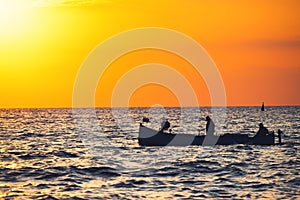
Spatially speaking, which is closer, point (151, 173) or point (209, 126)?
point (151, 173)

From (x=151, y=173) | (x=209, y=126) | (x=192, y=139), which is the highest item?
(x=209, y=126)

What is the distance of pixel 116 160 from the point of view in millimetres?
40906

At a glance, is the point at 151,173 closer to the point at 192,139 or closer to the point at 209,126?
the point at 209,126

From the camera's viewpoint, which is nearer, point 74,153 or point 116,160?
point 116,160

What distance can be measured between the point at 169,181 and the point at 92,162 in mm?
10699

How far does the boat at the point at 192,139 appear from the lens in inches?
1998

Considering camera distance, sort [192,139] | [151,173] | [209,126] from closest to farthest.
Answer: [151,173]
[209,126]
[192,139]

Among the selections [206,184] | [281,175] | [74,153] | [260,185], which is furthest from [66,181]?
[74,153]

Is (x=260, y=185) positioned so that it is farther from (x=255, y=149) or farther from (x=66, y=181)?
(x=255, y=149)

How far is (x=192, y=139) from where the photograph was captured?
50938 mm

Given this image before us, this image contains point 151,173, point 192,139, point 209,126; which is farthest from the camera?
point 192,139

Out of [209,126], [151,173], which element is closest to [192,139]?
[209,126]

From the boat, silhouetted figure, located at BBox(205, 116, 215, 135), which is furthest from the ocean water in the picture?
silhouetted figure, located at BBox(205, 116, 215, 135)

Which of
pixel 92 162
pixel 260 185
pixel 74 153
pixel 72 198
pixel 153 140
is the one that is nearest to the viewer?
pixel 72 198
